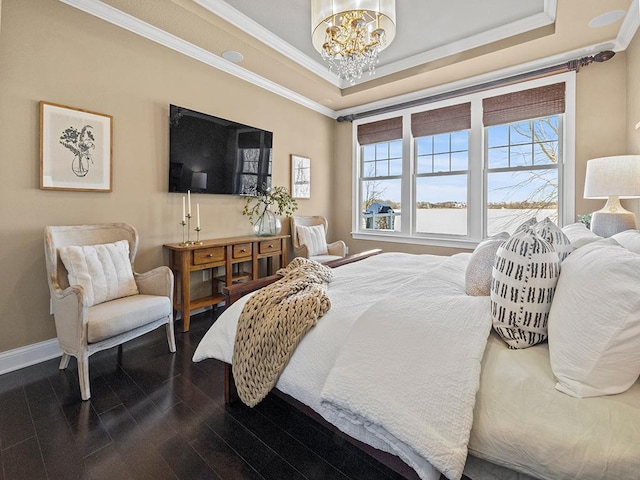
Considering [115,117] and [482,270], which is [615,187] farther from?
[115,117]

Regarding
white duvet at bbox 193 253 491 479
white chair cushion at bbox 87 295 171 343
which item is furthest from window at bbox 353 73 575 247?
white chair cushion at bbox 87 295 171 343

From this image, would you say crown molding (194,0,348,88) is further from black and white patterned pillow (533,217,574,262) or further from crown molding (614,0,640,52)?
black and white patterned pillow (533,217,574,262)

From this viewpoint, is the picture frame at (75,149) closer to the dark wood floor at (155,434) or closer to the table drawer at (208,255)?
the table drawer at (208,255)

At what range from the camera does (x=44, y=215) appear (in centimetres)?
235

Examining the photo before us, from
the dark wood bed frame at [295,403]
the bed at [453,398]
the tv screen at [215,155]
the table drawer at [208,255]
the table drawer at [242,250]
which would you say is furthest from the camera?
the table drawer at [242,250]

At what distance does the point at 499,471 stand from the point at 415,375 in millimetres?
386

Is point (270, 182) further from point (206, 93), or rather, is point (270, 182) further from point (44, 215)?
point (44, 215)

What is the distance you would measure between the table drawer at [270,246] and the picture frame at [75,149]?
5.37ft

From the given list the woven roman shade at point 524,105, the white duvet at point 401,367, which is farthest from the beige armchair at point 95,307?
the woven roman shade at point 524,105

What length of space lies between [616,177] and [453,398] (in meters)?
2.47

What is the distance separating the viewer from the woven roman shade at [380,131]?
4.65 meters

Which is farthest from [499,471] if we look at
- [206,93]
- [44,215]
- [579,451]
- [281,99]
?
[281,99]

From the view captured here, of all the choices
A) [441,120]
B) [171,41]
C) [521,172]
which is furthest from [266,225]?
[521,172]

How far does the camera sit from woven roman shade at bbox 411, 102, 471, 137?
404 centimetres
